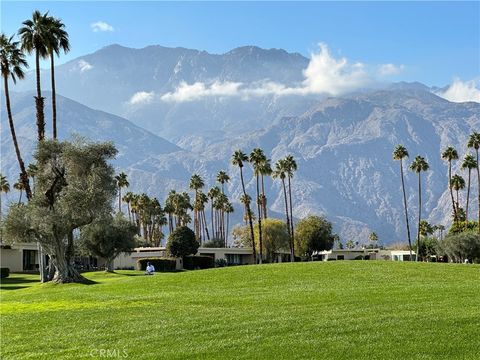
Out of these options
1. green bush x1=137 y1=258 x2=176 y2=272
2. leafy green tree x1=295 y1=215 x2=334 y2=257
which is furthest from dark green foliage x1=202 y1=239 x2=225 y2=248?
green bush x1=137 y1=258 x2=176 y2=272

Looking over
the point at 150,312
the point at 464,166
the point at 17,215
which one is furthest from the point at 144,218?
the point at 150,312

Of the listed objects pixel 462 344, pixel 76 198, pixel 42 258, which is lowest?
pixel 462 344

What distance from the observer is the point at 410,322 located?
2102 centimetres

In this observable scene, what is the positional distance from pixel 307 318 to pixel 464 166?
113m

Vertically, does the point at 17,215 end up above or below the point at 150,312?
above

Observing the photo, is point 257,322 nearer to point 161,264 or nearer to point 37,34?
point 37,34

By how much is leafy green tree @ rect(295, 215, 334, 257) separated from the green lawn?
92798 mm

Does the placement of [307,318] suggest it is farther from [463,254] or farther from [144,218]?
[144,218]
